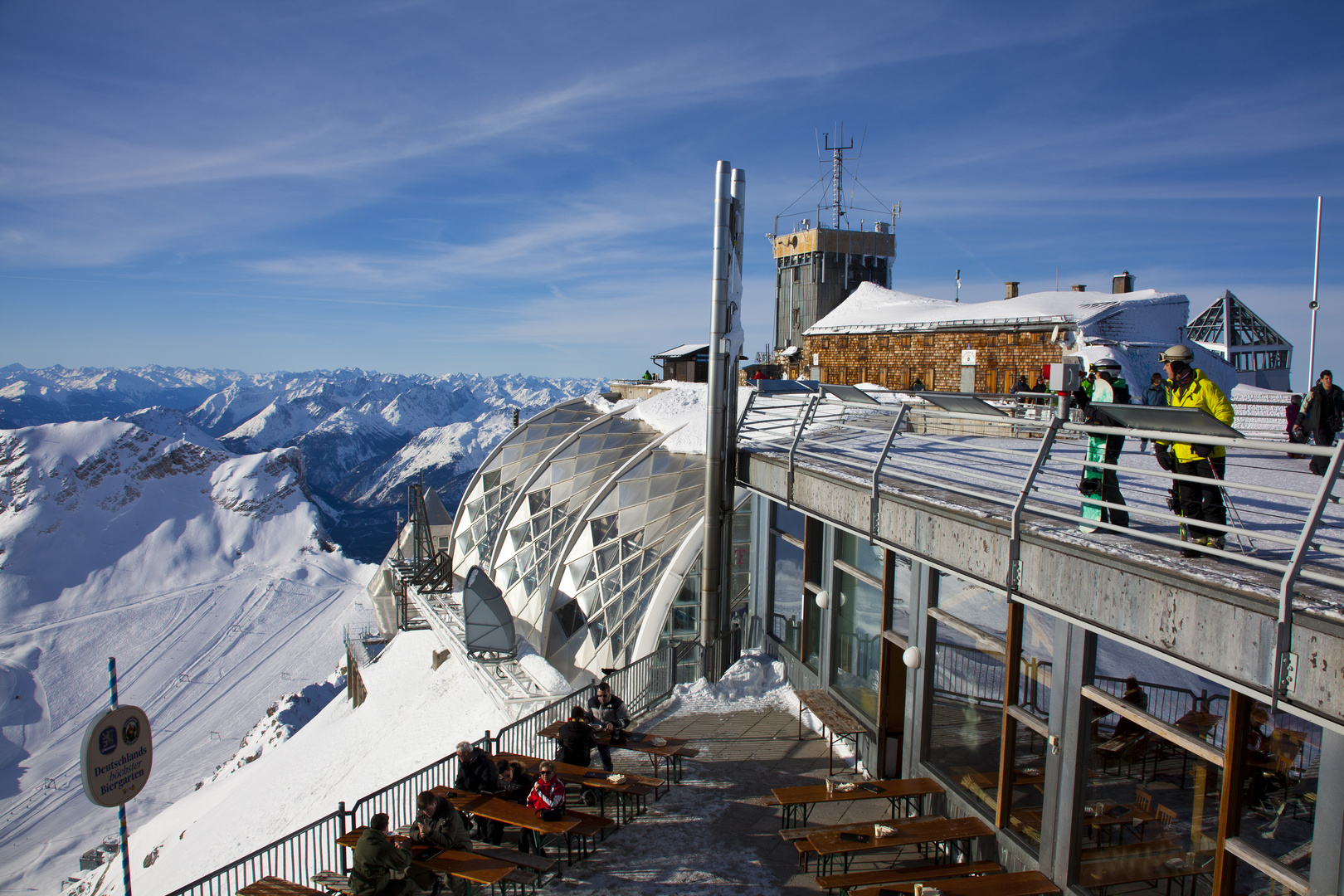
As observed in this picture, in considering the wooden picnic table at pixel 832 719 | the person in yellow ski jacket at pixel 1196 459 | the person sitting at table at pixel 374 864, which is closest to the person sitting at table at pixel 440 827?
the person sitting at table at pixel 374 864

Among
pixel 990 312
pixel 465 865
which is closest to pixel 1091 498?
pixel 465 865

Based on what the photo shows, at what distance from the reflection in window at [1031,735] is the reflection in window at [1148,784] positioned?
534mm

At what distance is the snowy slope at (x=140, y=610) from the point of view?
55094mm

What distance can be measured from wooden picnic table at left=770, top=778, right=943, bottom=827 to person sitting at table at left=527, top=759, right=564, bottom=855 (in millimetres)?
2431

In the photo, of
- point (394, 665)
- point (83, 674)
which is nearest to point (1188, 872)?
point (394, 665)

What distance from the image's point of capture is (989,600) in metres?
7.70

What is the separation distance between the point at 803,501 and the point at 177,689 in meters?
79.4

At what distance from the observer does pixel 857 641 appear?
10.7 metres

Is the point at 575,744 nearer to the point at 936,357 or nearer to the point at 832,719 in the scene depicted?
the point at 832,719

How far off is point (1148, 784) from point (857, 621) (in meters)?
4.81

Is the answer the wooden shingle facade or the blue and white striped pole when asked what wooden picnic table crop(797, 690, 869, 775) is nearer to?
the blue and white striped pole

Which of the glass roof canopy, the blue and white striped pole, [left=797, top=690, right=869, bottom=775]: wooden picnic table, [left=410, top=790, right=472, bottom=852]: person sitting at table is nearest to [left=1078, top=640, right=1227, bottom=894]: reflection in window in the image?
[left=797, top=690, right=869, bottom=775]: wooden picnic table

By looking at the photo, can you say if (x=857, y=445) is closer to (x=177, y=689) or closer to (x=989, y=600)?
(x=989, y=600)

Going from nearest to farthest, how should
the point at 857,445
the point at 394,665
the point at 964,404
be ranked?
the point at 964,404, the point at 857,445, the point at 394,665
